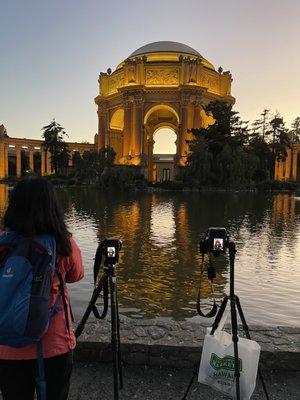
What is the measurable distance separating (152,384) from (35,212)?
2.13 meters

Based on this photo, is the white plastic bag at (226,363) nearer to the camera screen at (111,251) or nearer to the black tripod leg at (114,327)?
the black tripod leg at (114,327)

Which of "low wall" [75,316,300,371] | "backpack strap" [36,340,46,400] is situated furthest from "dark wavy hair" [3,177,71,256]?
"low wall" [75,316,300,371]

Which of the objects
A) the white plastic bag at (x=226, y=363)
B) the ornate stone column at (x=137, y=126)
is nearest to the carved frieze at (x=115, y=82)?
the ornate stone column at (x=137, y=126)

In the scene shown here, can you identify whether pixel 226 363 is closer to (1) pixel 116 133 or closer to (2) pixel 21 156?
(1) pixel 116 133

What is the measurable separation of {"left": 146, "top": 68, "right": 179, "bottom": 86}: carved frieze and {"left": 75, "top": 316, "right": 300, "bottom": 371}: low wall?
231ft

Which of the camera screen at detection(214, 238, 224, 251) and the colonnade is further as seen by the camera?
the colonnade

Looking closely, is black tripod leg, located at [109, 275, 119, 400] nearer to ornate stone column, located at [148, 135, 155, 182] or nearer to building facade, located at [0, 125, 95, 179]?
ornate stone column, located at [148, 135, 155, 182]

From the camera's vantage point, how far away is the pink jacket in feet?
7.29

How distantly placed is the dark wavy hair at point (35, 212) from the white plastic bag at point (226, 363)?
4.74 ft

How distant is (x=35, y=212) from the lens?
2.28 meters

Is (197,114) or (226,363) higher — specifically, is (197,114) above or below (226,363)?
above

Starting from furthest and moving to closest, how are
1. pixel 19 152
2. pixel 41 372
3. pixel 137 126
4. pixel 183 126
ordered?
pixel 19 152 → pixel 137 126 → pixel 183 126 → pixel 41 372

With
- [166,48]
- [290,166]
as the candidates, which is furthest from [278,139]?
[166,48]

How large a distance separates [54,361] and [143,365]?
5.67 feet
